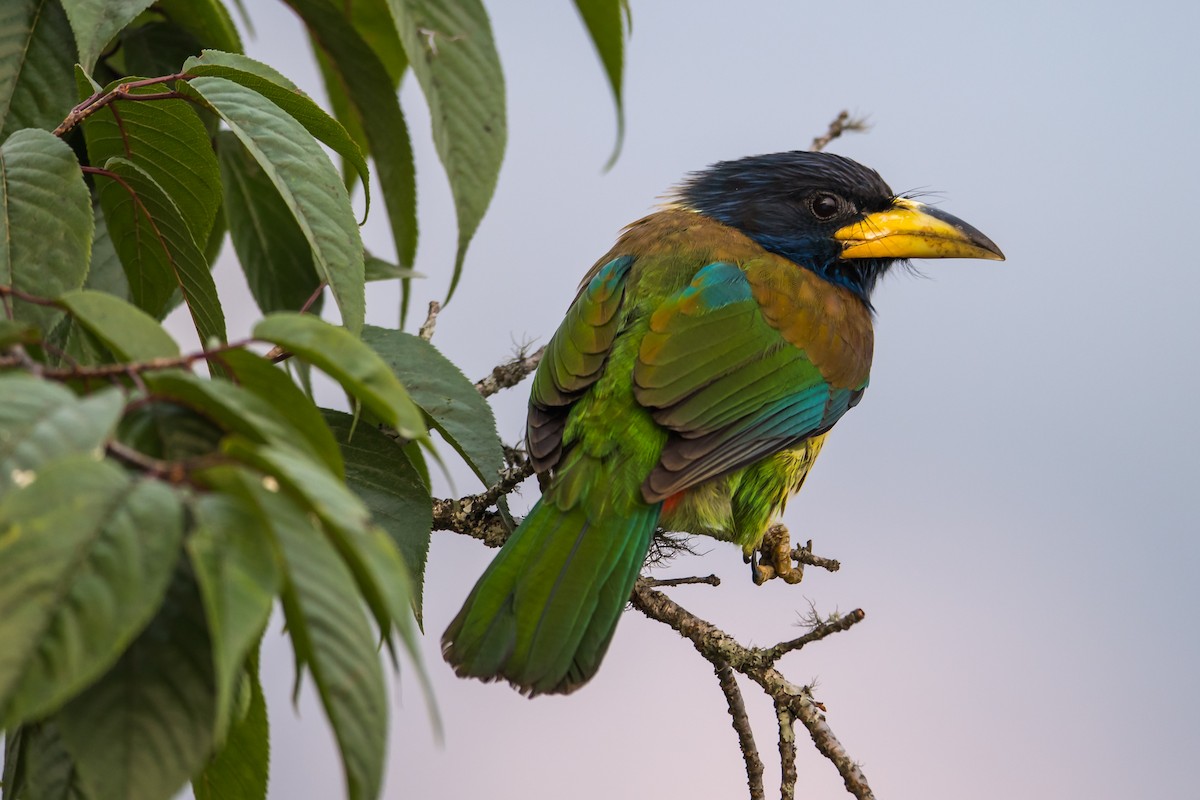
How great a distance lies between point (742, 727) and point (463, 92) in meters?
1.12

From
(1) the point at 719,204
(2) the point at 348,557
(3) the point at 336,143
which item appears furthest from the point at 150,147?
(1) the point at 719,204

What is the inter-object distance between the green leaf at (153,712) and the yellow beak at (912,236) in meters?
2.68

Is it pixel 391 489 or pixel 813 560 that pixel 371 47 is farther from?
pixel 813 560

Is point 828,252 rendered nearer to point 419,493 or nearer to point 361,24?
point 361,24

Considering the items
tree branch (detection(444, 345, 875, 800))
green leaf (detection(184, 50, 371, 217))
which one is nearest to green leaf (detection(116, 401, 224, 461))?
green leaf (detection(184, 50, 371, 217))

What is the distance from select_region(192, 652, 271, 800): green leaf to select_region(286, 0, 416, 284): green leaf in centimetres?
111

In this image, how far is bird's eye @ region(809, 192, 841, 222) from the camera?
11.3ft

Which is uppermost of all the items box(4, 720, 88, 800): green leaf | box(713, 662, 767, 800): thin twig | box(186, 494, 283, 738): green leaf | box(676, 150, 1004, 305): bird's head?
box(676, 150, 1004, 305): bird's head

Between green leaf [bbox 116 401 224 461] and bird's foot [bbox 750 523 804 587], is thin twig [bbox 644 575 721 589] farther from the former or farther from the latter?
green leaf [bbox 116 401 224 461]

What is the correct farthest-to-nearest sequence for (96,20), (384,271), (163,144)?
1. (384,271)
2. (163,144)
3. (96,20)

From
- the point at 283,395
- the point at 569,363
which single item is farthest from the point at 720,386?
the point at 283,395

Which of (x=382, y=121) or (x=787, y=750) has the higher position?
(x=382, y=121)

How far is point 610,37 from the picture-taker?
1.85m

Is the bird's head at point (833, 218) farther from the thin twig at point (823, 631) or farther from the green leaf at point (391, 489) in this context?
the green leaf at point (391, 489)
